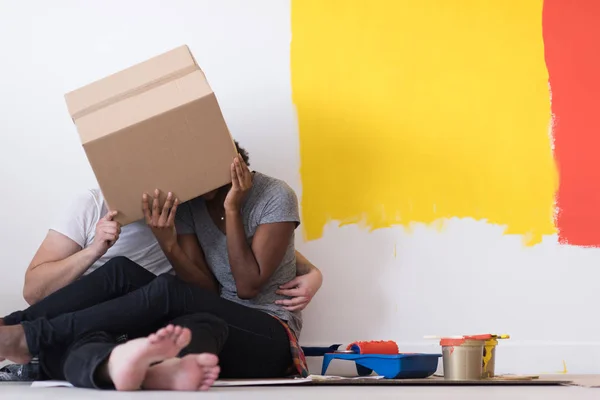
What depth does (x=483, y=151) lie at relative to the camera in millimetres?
2316

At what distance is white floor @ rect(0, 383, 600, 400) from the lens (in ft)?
3.93

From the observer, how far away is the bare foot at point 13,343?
1.39 meters

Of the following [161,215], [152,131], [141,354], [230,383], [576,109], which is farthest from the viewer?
[576,109]

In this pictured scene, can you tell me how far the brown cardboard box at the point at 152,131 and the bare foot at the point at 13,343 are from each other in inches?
15.5

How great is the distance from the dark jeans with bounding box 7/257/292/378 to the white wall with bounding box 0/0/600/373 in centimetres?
61

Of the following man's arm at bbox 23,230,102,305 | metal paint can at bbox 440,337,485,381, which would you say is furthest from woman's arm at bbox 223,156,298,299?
metal paint can at bbox 440,337,485,381

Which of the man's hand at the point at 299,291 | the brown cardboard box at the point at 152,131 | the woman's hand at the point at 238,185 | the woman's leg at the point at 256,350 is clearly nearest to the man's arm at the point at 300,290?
the man's hand at the point at 299,291

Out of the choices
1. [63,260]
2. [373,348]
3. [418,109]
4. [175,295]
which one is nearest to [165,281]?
[175,295]

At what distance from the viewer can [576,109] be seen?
2.30m

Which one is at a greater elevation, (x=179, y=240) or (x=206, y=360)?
(x=179, y=240)

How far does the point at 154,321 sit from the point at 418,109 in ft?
3.86

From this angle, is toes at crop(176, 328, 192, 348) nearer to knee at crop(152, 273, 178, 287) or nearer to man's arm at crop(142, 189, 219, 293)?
knee at crop(152, 273, 178, 287)

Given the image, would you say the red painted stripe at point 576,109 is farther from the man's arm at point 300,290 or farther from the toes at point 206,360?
the toes at point 206,360

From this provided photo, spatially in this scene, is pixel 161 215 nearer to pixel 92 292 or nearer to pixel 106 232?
pixel 106 232
